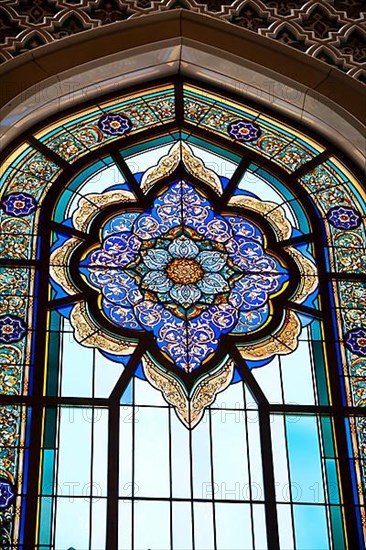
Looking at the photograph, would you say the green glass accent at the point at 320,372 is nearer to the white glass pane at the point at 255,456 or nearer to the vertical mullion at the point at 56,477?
the white glass pane at the point at 255,456

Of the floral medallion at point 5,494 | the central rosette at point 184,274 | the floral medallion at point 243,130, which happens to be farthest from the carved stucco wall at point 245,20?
the floral medallion at point 5,494

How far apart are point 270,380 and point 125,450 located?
108 centimetres

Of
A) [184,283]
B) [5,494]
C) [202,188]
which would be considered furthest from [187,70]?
[5,494]

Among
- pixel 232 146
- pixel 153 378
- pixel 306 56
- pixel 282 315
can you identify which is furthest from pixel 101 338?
pixel 306 56

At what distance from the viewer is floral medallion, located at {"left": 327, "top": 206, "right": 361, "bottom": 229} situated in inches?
414

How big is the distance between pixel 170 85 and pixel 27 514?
3.90 meters

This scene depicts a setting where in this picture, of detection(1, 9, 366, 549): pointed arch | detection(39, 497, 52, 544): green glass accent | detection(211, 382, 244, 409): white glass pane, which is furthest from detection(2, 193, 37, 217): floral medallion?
detection(39, 497, 52, 544): green glass accent

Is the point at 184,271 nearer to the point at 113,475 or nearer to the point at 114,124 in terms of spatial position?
Result: the point at 114,124

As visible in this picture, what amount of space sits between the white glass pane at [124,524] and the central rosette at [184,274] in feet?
3.59

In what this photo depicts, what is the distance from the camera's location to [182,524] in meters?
8.78

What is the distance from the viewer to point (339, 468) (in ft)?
29.9

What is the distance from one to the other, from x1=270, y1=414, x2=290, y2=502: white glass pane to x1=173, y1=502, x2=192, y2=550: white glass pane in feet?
1.81

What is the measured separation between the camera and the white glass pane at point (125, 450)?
891 cm

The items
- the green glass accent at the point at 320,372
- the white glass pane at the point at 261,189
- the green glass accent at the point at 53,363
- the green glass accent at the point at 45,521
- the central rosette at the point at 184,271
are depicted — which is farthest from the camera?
the white glass pane at the point at 261,189
